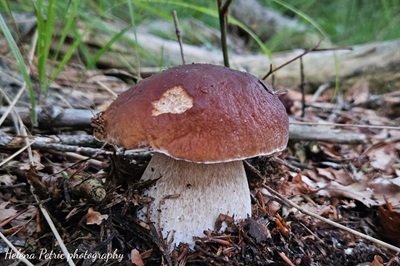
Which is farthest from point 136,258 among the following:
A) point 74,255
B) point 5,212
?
point 5,212

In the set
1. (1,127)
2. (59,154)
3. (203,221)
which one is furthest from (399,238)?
(1,127)

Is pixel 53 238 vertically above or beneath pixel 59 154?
beneath

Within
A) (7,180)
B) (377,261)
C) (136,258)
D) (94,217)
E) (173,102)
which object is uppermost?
(173,102)

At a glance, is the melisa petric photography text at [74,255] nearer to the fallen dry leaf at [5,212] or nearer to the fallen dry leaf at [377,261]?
the fallen dry leaf at [5,212]

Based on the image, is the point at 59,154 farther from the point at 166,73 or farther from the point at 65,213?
the point at 166,73

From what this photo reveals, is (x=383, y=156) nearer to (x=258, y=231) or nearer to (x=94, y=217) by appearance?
(x=258, y=231)

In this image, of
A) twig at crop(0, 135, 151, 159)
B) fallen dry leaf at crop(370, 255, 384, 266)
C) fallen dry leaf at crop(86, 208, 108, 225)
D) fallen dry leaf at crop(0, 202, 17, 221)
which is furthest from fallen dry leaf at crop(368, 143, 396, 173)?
fallen dry leaf at crop(0, 202, 17, 221)

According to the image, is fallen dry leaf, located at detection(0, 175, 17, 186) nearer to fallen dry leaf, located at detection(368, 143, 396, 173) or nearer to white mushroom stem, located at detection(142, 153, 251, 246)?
white mushroom stem, located at detection(142, 153, 251, 246)
